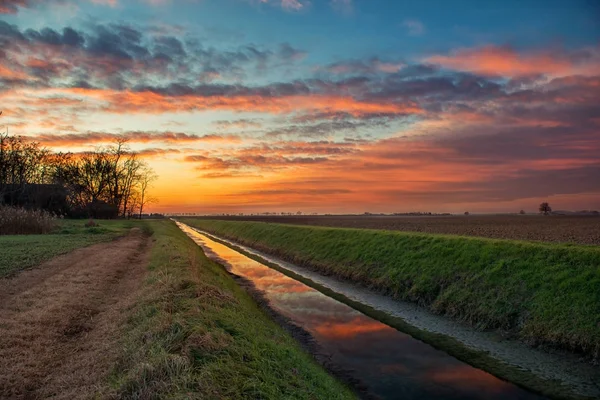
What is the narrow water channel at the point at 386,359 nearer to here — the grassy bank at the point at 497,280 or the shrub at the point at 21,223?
the grassy bank at the point at 497,280

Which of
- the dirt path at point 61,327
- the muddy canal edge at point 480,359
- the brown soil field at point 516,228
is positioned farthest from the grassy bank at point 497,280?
the dirt path at point 61,327

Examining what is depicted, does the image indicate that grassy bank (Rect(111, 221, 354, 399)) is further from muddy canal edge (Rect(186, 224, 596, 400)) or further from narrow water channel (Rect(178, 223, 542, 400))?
muddy canal edge (Rect(186, 224, 596, 400))

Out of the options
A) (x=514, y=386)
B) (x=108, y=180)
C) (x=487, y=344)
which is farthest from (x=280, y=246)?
(x=108, y=180)

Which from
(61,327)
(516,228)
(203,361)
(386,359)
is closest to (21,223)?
(61,327)

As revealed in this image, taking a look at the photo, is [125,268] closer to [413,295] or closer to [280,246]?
[413,295]

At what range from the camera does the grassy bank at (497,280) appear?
1284 cm

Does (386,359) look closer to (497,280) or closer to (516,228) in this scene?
(497,280)

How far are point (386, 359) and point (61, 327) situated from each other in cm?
978

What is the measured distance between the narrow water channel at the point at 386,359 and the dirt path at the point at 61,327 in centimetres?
653

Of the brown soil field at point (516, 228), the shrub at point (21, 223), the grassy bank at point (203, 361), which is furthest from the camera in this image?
the shrub at point (21, 223)

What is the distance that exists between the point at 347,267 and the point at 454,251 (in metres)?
7.79

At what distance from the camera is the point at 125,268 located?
73.2 feet

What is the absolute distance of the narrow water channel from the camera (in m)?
10.1

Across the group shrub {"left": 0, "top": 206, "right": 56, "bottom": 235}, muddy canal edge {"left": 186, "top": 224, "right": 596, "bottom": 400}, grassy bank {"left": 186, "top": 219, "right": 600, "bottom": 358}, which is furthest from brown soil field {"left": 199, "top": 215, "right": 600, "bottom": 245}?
shrub {"left": 0, "top": 206, "right": 56, "bottom": 235}
